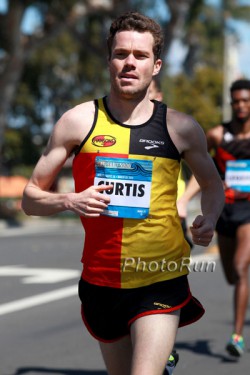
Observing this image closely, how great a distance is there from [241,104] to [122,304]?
3754mm

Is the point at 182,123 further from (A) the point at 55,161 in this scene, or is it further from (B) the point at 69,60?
(B) the point at 69,60

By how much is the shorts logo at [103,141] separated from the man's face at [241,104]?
3.63 m

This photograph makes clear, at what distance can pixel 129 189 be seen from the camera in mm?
4453

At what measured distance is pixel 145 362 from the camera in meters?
4.27

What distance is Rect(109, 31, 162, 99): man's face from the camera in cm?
443

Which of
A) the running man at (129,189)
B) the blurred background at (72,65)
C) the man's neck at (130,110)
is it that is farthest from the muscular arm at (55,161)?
the blurred background at (72,65)

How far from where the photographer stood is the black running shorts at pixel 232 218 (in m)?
7.92

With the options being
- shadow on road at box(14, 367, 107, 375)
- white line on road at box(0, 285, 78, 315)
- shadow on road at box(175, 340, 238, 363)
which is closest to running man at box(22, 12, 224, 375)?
shadow on road at box(14, 367, 107, 375)

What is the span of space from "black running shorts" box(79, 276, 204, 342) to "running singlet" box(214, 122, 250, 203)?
339cm

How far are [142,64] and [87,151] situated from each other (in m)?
0.46

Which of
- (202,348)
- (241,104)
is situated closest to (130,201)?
(241,104)

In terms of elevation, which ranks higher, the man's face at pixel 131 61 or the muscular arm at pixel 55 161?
the man's face at pixel 131 61

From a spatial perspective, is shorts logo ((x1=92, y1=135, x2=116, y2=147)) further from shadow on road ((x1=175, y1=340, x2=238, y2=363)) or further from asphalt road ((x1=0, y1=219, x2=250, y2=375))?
shadow on road ((x1=175, y1=340, x2=238, y2=363))

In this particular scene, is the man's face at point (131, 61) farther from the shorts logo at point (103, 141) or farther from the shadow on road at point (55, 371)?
the shadow on road at point (55, 371)
